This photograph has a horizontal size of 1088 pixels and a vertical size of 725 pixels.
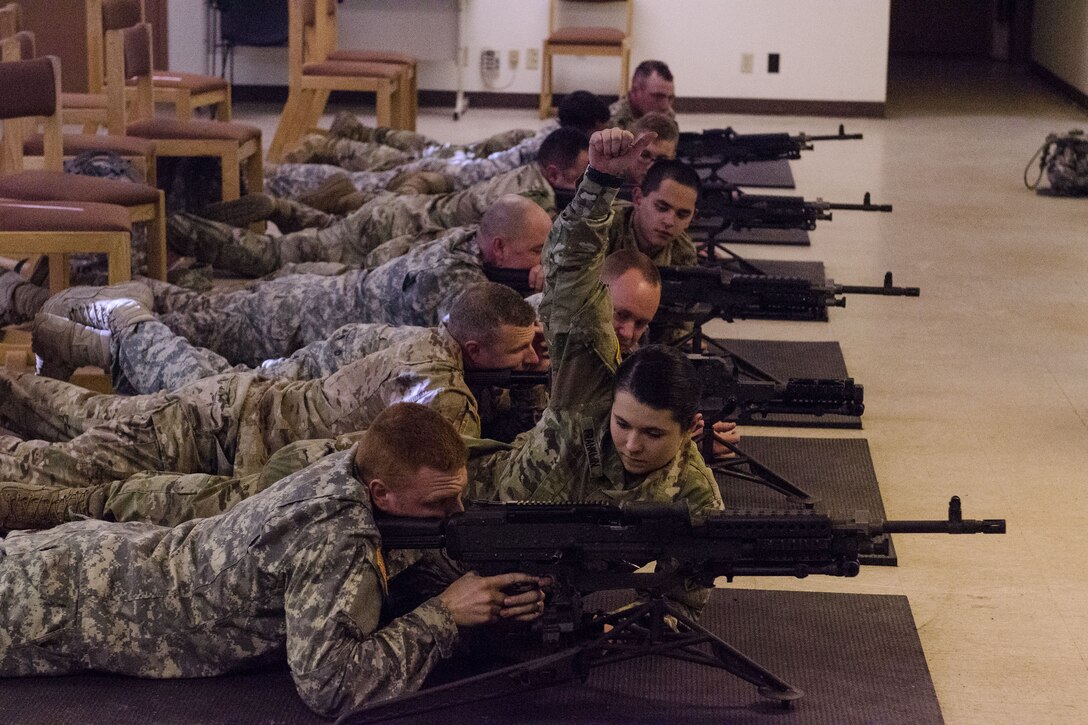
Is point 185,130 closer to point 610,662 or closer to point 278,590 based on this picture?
point 278,590

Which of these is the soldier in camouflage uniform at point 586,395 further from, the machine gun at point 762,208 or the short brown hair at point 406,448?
the machine gun at point 762,208

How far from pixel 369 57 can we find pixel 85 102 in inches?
111

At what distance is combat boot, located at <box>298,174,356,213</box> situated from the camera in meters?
6.69

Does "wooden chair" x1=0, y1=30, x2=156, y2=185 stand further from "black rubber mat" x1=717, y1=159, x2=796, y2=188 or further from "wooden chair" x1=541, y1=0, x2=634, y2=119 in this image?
"wooden chair" x1=541, y1=0, x2=634, y2=119

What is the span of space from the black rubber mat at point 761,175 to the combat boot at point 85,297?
4.71 metres

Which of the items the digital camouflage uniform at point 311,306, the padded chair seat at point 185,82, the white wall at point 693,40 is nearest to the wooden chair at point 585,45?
the white wall at point 693,40

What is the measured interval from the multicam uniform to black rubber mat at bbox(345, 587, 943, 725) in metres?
0.38

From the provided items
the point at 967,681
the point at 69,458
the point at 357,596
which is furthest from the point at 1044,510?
the point at 69,458

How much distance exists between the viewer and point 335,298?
4758mm

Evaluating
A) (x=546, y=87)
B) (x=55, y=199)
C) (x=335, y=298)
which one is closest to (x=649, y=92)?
(x=335, y=298)

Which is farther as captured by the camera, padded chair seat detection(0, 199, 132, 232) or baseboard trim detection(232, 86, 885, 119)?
baseboard trim detection(232, 86, 885, 119)

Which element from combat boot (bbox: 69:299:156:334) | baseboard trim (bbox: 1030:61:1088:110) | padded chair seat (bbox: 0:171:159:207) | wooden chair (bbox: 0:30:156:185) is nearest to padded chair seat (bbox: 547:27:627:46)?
baseboard trim (bbox: 1030:61:1088:110)

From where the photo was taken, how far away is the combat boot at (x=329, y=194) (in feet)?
22.0

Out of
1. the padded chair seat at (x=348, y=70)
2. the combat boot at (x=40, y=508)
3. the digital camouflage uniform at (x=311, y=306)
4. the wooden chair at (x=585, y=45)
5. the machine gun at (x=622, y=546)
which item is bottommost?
the combat boot at (x=40, y=508)
